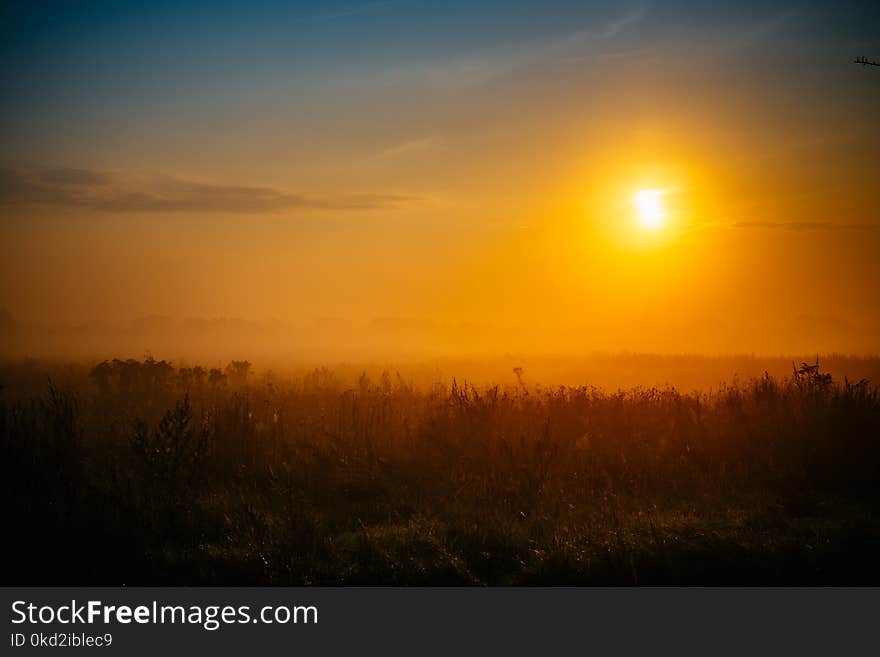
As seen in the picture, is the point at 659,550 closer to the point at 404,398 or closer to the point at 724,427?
the point at 724,427

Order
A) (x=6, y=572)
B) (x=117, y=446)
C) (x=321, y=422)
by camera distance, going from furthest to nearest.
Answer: (x=321, y=422)
(x=117, y=446)
(x=6, y=572)

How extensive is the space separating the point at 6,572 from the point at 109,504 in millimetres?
1525

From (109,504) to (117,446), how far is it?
3.28m

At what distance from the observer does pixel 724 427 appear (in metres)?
12.6

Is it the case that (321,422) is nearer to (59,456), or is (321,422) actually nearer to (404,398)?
(404,398)

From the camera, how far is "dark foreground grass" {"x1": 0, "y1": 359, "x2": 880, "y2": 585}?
7.39 metres

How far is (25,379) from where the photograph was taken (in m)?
24.4

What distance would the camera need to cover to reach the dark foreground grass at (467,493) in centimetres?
739

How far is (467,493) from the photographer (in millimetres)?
9820

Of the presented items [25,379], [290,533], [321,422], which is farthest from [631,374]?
[290,533]
